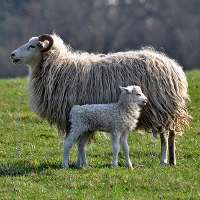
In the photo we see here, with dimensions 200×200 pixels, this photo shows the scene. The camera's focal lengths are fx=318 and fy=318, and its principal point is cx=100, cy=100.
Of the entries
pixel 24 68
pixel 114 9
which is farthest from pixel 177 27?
pixel 24 68

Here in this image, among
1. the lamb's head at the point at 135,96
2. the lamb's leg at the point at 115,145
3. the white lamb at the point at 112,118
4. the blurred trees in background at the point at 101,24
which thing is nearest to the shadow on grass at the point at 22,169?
the white lamb at the point at 112,118

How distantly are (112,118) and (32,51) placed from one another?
2075mm

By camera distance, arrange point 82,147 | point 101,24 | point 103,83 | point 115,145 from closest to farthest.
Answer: point 115,145, point 82,147, point 103,83, point 101,24

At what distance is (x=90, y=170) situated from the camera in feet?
15.6

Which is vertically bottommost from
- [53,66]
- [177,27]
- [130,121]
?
[130,121]

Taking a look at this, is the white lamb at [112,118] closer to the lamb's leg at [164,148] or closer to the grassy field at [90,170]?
the grassy field at [90,170]

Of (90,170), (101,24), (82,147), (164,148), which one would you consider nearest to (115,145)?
(90,170)

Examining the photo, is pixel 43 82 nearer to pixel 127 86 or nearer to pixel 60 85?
pixel 60 85

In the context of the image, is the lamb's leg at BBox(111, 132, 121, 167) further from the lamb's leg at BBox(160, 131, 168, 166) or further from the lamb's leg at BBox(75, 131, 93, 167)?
the lamb's leg at BBox(160, 131, 168, 166)

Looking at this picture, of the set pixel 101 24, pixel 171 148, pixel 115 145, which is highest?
pixel 101 24

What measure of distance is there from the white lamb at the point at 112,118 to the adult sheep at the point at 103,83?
0.42 meters

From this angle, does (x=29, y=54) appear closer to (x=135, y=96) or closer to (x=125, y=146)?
(x=135, y=96)

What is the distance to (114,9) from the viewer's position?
19.0 m

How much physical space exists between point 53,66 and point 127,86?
1428 mm
